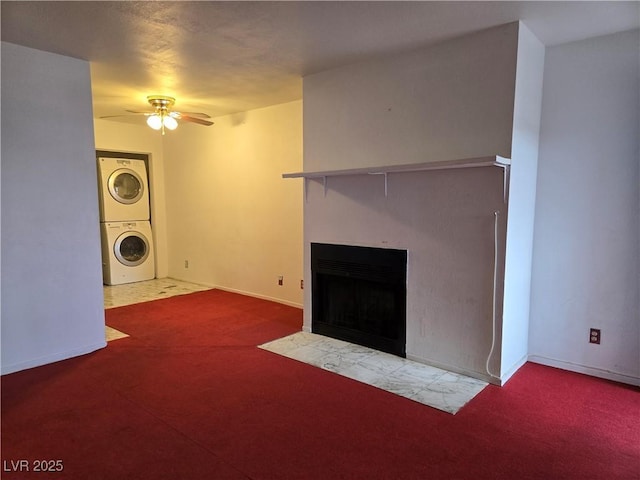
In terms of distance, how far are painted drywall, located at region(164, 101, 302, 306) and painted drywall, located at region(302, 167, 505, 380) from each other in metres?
1.53

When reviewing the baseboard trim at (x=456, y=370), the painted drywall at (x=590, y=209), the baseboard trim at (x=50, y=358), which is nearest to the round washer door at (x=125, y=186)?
the baseboard trim at (x=50, y=358)

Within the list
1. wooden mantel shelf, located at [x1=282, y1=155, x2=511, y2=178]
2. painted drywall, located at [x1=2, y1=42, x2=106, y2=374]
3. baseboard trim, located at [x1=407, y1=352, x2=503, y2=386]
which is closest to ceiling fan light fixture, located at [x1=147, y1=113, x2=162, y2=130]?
painted drywall, located at [x1=2, y1=42, x2=106, y2=374]

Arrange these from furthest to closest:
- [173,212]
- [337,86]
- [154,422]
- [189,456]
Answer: [173,212]
[337,86]
[154,422]
[189,456]

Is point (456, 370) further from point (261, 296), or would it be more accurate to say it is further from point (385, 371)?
point (261, 296)

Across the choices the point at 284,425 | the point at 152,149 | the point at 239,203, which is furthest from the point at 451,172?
the point at 152,149

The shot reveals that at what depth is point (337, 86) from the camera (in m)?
3.55

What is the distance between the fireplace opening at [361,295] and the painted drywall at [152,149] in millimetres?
3722

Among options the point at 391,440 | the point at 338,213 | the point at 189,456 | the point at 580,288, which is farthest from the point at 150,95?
the point at 580,288

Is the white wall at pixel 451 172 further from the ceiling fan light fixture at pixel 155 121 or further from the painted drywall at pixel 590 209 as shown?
the ceiling fan light fixture at pixel 155 121

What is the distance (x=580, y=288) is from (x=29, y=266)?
13.5ft

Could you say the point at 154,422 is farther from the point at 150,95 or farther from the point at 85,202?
the point at 150,95

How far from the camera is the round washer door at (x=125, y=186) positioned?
240 inches

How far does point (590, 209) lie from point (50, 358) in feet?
13.9

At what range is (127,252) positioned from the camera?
6.27m
